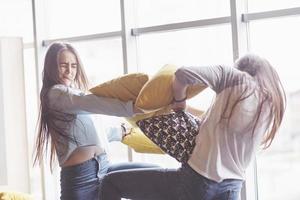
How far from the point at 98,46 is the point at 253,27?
4.23ft

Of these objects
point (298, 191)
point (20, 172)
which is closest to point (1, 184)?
point (20, 172)

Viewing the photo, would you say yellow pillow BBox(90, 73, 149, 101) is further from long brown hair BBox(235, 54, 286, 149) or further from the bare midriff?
long brown hair BBox(235, 54, 286, 149)

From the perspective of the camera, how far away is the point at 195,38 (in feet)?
10.9

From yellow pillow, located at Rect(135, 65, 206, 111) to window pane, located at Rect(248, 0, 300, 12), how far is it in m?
1.14

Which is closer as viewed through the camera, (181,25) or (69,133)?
(69,133)

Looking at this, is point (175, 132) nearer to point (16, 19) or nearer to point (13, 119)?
point (13, 119)

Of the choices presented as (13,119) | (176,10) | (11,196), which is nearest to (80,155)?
(11,196)

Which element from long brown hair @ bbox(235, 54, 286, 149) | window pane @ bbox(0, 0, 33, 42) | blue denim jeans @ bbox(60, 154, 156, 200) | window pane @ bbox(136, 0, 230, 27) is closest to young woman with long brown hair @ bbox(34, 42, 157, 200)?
blue denim jeans @ bbox(60, 154, 156, 200)

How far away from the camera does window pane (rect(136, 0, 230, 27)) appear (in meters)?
3.20

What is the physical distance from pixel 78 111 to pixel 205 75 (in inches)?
28.8

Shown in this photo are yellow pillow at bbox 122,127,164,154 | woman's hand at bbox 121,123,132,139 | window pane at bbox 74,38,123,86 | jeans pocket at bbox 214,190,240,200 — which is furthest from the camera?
window pane at bbox 74,38,123,86

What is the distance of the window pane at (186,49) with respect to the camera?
10.4 feet

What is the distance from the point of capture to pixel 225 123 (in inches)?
78.5

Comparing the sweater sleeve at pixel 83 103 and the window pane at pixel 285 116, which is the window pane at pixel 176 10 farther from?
the sweater sleeve at pixel 83 103
